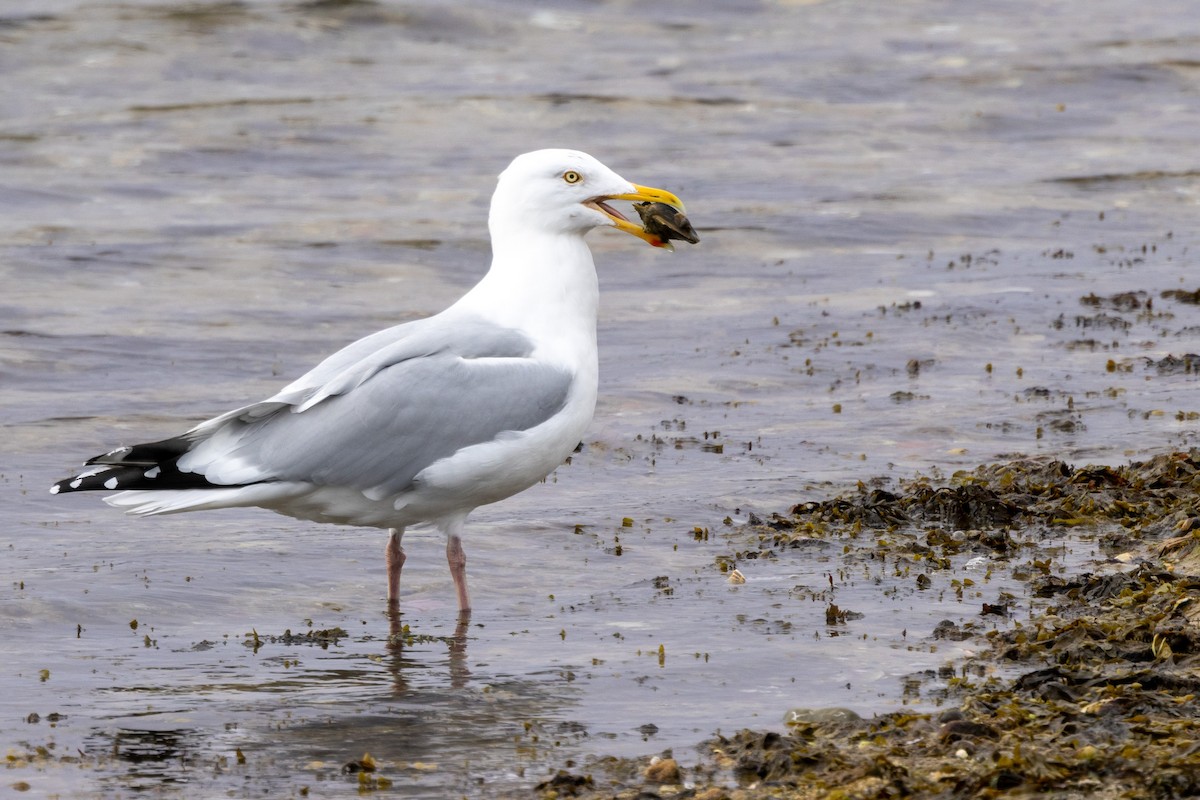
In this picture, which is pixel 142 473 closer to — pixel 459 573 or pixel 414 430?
pixel 414 430

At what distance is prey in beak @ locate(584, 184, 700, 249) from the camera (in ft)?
24.3

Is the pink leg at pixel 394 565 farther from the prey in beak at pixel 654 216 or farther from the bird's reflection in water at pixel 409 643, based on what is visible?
the prey in beak at pixel 654 216

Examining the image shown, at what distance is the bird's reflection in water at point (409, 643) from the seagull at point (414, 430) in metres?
0.09

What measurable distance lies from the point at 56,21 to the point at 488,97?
6.89m

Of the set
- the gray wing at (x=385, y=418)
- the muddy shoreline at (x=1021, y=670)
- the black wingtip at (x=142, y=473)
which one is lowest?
the muddy shoreline at (x=1021, y=670)

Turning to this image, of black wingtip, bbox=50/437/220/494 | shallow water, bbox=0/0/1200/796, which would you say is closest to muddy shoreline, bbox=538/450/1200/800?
shallow water, bbox=0/0/1200/796

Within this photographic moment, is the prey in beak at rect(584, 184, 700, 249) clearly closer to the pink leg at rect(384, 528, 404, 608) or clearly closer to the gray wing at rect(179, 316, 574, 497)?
the gray wing at rect(179, 316, 574, 497)

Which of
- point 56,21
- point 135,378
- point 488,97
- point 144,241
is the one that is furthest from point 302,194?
point 56,21

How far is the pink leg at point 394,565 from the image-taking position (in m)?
7.28

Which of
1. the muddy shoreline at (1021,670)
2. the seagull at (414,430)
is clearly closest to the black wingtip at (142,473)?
the seagull at (414,430)

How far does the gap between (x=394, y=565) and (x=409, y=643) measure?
56 cm

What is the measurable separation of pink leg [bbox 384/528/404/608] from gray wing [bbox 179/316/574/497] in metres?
0.47

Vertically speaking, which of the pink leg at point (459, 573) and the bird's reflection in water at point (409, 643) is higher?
Answer: the pink leg at point (459, 573)

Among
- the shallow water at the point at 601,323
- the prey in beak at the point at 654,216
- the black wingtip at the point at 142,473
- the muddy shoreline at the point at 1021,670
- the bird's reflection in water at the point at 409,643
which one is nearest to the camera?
the muddy shoreline at the point at 1021,670
